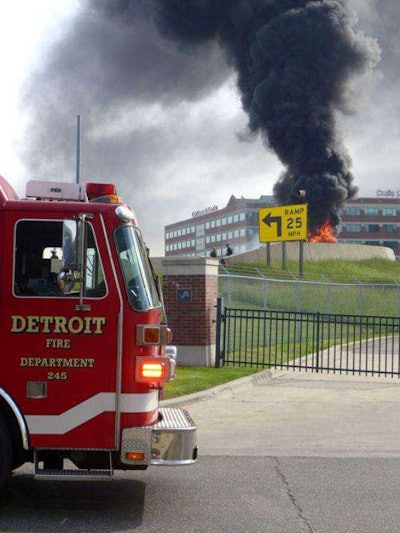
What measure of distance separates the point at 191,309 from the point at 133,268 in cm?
1024

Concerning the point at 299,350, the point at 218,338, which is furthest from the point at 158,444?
the point at 299,350

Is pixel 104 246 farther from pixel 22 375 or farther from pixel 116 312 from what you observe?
pixel 22 375

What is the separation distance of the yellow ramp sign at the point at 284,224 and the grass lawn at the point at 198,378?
2308cm

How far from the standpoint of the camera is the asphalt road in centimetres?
546

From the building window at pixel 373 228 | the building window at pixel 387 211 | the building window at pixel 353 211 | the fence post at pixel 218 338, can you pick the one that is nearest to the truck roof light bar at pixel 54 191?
the fence post at pixel 218 338

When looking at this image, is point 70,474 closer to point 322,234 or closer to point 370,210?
point 322,234

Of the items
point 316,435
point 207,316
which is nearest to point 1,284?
point 316,435

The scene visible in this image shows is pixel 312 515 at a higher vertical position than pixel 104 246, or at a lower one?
lower

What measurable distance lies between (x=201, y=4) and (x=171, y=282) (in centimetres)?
6864

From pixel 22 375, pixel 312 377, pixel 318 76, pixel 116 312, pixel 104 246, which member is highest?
pixel 318 76

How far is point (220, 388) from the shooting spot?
12617mm

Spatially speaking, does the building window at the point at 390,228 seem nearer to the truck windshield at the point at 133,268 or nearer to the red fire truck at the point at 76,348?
the truck windshield at the point at 133,268

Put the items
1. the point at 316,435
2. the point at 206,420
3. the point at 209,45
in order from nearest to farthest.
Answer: the point at 316,435, the point at 206,420, the point at 209,45

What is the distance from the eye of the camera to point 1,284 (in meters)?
5.43
